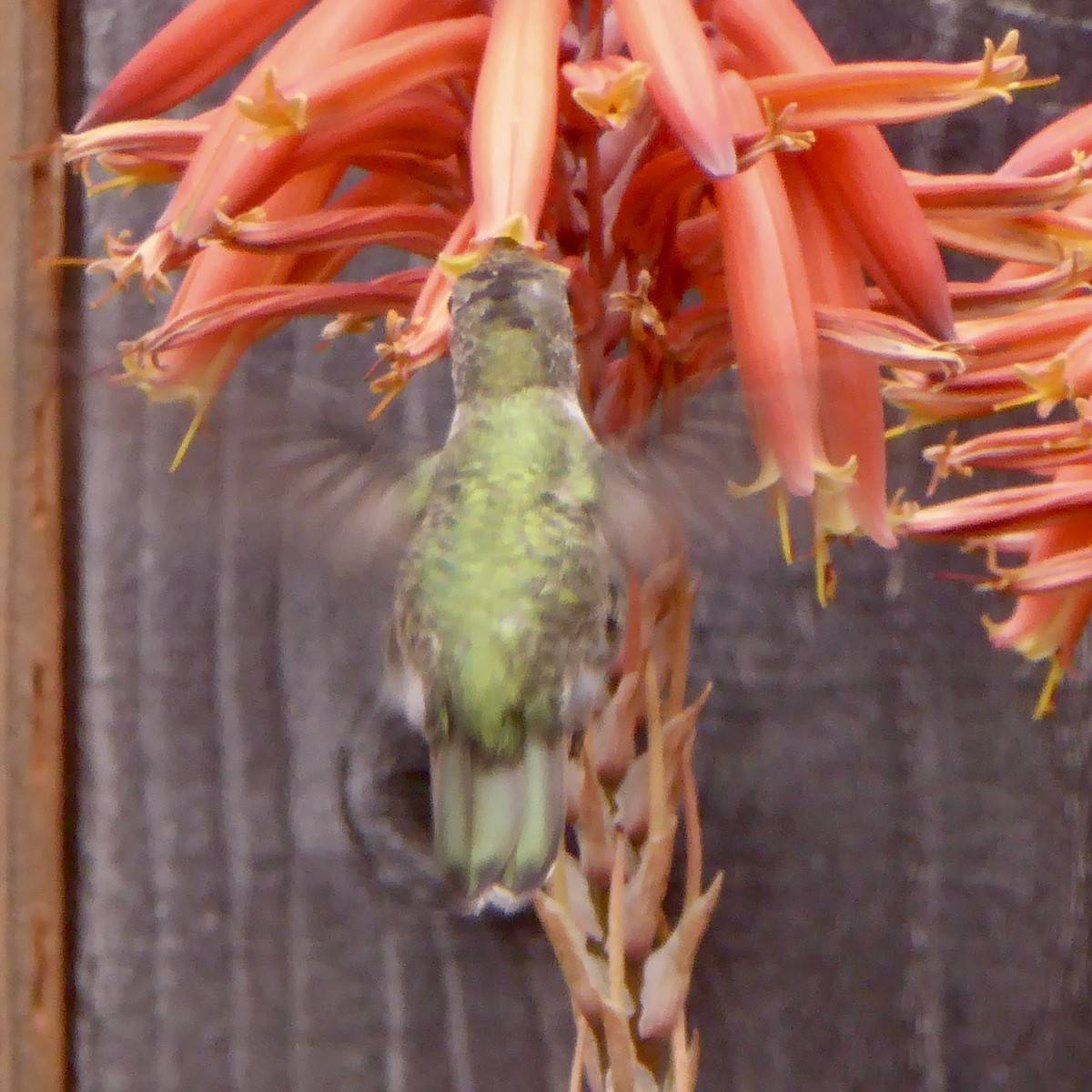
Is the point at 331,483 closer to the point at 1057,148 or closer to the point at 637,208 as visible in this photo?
the point at 637,208

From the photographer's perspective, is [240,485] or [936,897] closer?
[240,485]

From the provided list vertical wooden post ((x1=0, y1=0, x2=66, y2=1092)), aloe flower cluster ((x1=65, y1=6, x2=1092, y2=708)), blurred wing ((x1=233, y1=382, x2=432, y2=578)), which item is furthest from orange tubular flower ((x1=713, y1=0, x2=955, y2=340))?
vertical wooden post ((x1=0, y1=0, x2=66, y2=1092))

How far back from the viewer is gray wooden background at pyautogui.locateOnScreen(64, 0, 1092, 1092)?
0.74 meters

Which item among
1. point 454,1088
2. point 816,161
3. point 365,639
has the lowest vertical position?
point 454,1088

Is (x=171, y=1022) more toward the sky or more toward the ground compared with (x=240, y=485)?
more toward the ground

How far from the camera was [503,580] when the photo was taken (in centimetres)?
64

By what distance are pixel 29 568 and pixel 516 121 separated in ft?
1.26

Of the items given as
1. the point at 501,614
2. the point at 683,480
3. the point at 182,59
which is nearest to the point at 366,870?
the point at 501,614

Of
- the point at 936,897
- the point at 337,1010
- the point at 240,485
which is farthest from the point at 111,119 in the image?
the point at 936,897

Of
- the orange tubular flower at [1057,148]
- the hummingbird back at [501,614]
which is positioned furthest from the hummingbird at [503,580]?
the orange tubular flower at [1057,148]

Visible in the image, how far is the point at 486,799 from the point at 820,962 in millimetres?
284

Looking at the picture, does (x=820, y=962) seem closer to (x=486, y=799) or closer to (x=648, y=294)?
(x=486, y=799)

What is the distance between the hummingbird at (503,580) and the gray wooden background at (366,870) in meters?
0.08

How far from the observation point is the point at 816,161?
1.65ft
